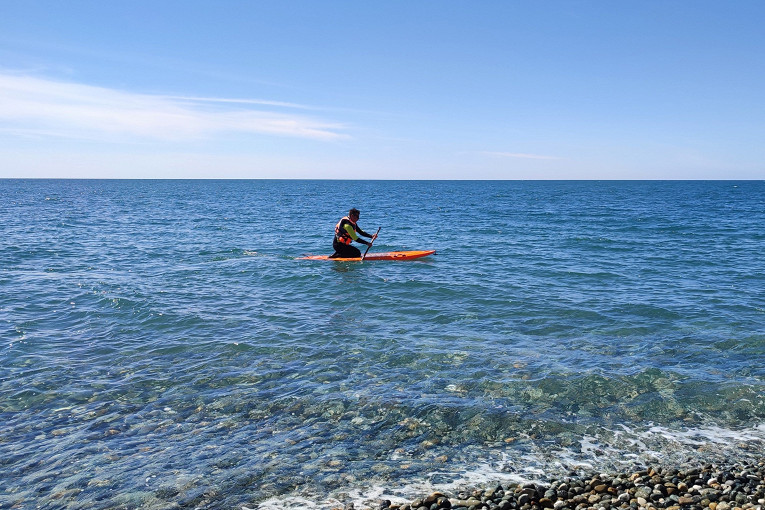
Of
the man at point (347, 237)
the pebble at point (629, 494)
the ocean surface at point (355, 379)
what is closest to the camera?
the pebble at point (629, 494)

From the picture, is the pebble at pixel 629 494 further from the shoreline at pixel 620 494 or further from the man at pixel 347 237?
the man at pixel 347 237

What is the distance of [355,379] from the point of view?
10.1 meters

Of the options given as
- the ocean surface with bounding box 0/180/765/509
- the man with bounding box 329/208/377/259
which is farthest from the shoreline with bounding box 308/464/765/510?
the man with bounding box 329/208/377/259

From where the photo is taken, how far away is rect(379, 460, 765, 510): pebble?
5879 mm

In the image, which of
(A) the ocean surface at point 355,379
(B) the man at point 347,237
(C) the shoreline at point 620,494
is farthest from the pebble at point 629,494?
(B) the man at point 347,237

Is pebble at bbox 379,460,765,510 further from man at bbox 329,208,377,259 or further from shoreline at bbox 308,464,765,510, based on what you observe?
man at bbox 329,208,377,259

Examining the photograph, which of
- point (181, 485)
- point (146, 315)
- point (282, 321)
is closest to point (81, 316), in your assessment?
point (146, 315)

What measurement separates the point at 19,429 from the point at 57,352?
382cm

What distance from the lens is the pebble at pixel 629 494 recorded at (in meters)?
5.88

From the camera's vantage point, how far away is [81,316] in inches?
567

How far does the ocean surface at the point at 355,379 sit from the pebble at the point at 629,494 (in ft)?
1.27

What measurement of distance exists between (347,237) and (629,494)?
17077 millimetres

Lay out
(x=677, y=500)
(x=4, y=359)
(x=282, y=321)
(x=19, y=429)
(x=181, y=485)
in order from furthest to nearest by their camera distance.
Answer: (x=282, y=321), (x=4, y=359), (x=19, y=429), (x=181, y=485), (x=677, y=500)

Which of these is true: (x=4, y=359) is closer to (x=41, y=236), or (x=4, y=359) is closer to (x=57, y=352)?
(x=57, y=352)
